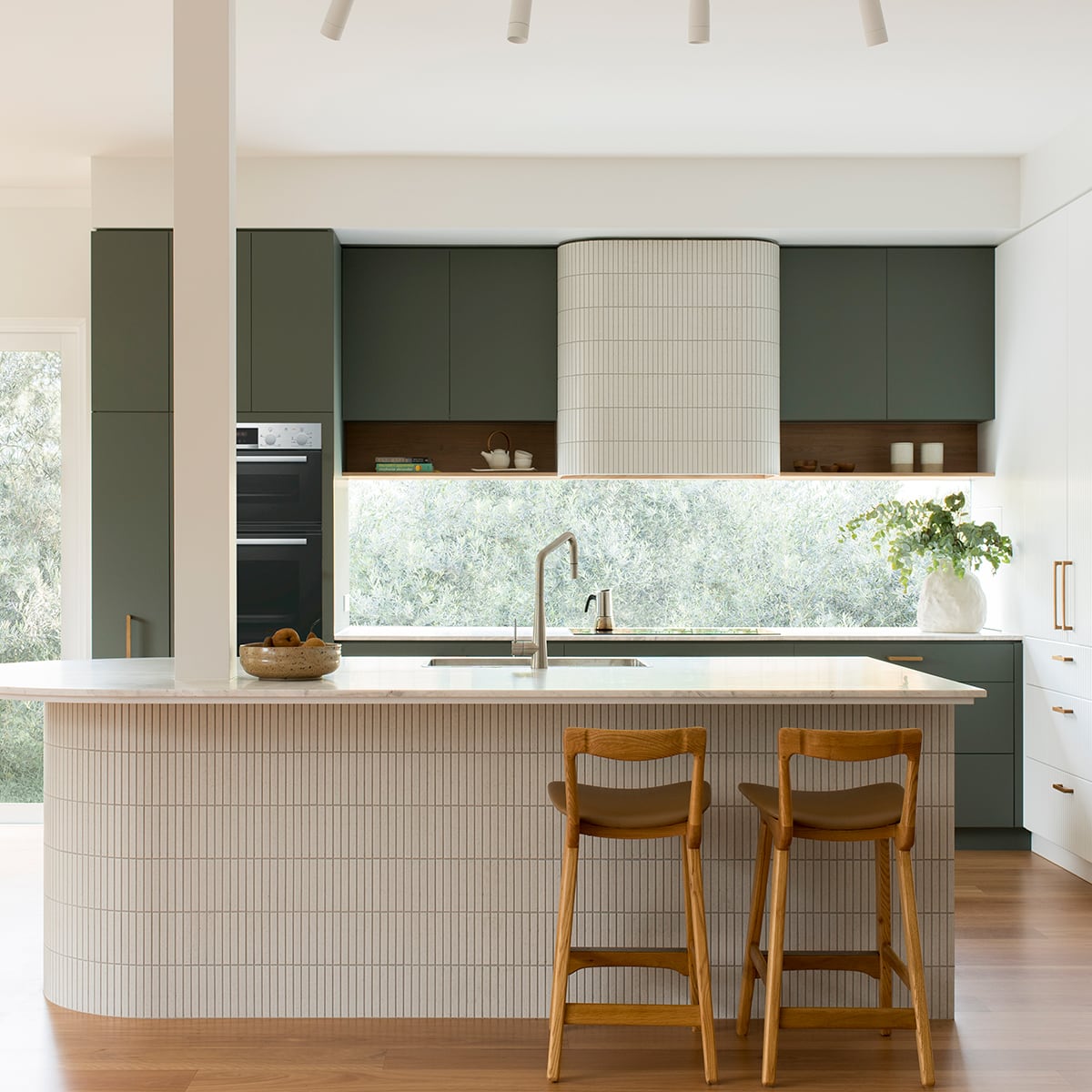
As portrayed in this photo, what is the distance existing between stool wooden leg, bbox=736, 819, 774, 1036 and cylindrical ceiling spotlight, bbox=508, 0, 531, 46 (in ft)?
6.62

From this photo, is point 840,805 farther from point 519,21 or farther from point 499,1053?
point 519,21

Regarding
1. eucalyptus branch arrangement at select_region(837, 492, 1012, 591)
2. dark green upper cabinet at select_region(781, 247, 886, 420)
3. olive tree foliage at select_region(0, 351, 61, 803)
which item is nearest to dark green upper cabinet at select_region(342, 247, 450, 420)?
olive tree foliage at select_region(0, 351, 61, 803)

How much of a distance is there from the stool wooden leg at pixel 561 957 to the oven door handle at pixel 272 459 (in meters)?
2.70

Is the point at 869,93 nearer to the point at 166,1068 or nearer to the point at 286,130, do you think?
the point at 286,130

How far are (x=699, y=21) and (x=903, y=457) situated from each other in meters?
3.32

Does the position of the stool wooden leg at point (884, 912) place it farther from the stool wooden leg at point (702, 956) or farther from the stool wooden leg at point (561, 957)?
the stool wooden leg at point (561, 957)

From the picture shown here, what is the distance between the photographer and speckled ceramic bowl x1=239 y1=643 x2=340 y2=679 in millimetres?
3053

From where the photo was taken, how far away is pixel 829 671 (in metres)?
3.31

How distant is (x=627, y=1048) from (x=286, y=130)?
3683 mm

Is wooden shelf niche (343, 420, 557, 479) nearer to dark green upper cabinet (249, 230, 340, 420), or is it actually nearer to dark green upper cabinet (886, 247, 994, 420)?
dark green upper cabinet (249, 230, 340, 420)

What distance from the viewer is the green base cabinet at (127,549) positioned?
484 centimetres

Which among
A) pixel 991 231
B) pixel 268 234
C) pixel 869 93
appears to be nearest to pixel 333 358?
pixel 268 234

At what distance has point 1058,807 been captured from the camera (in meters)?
4.64

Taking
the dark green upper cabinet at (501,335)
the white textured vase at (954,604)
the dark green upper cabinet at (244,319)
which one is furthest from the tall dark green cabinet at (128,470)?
the white textured vase at (954,604)
